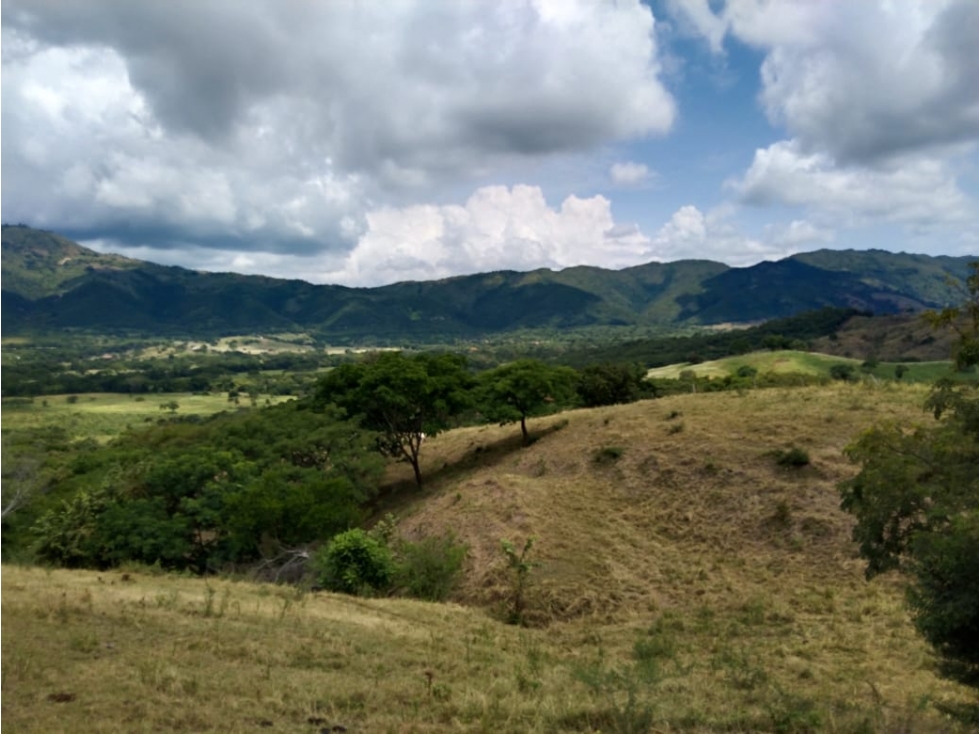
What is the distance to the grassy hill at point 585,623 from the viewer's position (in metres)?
9.40

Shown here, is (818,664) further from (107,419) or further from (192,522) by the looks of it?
(107,419)

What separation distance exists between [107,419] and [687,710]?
14305 centimetres

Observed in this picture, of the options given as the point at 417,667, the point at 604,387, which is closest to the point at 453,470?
the point at 604,387

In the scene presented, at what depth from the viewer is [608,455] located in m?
30.2

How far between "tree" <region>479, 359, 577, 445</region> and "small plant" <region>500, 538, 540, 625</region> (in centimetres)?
1511

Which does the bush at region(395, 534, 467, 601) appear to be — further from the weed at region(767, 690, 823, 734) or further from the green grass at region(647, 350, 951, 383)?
the green grass at region(647, 350, 951, 383)

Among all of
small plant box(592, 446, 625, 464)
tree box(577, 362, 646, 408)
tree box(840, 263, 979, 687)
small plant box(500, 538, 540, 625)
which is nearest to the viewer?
tree box(840, 263, 979, 687)

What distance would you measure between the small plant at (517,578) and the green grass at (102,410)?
9839 centimetres

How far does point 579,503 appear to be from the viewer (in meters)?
26.7

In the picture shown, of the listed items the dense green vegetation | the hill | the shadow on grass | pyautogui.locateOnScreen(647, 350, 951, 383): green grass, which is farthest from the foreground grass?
pyautogui.locateOnScreen(647, 350, 951, 383): green grass

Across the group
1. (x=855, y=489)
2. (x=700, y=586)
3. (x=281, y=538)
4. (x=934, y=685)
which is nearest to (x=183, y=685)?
(x=855, y=489)

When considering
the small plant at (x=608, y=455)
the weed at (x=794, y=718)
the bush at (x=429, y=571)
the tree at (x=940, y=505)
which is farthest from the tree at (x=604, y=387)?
the weed at (x=794, y=718)

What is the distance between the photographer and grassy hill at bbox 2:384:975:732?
9.40 meters

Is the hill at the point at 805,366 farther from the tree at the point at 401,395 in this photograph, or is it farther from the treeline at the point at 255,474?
the treeline at the point at 255,474
